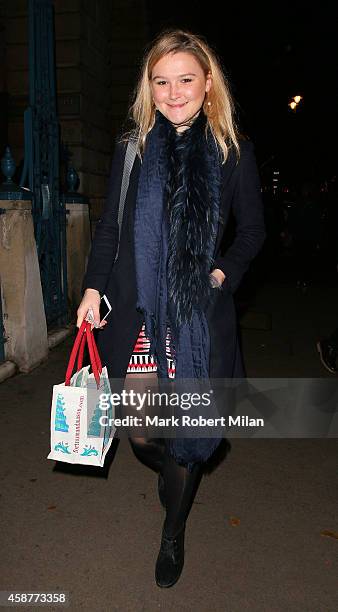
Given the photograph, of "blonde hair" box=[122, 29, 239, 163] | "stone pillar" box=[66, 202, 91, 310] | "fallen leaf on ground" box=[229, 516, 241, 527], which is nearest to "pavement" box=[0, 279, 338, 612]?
"fallen leaf on ground" box=[229, 516, 241, 527]

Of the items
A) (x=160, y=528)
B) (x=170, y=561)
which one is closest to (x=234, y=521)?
(x=160, y=528)

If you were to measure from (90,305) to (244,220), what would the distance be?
0.72 m

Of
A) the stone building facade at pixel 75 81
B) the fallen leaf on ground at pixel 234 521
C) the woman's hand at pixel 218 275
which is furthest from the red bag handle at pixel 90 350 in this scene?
the stone building facade at pixel 75 81

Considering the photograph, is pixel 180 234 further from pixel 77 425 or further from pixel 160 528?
pixel 160 528

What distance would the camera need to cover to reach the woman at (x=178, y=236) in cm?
246

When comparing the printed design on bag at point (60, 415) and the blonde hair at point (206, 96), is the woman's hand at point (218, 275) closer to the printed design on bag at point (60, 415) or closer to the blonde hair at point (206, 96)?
the blonde hair at point (206, 96)

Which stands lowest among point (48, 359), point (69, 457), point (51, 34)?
point (48, 359)

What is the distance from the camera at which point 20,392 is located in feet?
17.0

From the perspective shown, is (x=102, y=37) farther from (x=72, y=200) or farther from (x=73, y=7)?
(x=72, y=200)

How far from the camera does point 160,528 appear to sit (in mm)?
3172

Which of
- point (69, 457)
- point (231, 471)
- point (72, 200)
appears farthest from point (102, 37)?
point (69, 457)

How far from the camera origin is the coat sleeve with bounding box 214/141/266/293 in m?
2.56

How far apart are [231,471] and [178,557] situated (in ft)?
3.75

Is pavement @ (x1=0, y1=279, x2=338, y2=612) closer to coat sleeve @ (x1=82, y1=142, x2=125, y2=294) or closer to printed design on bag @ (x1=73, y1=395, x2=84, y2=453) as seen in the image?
printed design on bag @ (x1=73, y1=395, x2=84, y2=453)
